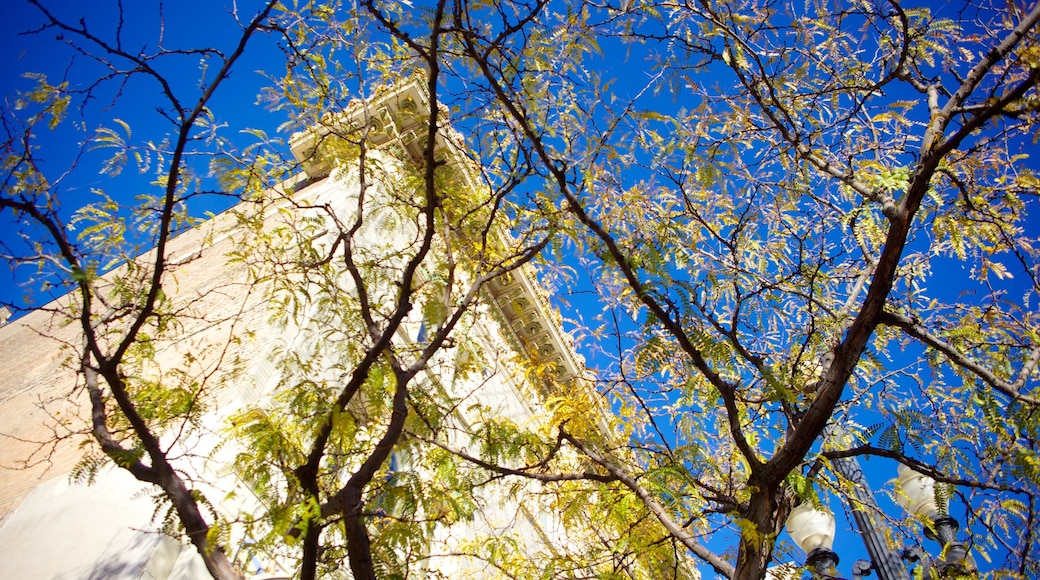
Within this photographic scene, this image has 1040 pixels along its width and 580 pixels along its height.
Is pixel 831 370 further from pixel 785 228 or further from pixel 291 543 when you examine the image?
pixel 291 543

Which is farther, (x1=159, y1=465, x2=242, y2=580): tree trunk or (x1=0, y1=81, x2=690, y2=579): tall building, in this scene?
(x1=0, y1=81, x2=690, y2=579): tall building

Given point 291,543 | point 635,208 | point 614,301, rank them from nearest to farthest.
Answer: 1. point 291,543
2. point 614,301
3. point 635,208

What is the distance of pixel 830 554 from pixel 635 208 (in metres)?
3.03

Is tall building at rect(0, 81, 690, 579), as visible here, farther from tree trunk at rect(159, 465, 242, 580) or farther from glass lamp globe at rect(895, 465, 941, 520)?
glass lamp globe at rect(895, 465, 941, 520)

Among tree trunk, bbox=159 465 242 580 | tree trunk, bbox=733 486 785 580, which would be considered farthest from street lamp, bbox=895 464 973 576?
tree trunk, bbox=159 465 242 580

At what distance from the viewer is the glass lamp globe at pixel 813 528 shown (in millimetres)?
4723

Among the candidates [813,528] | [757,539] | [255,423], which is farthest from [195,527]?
[813,528]

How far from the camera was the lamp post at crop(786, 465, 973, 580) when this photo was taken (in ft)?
15.3

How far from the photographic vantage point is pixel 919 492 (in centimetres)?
486

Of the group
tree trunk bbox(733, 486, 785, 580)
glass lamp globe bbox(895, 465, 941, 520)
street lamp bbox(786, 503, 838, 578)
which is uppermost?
glass lamp globe bbox(895, 465, 941, 520)

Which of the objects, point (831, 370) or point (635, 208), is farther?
point (635, 208)

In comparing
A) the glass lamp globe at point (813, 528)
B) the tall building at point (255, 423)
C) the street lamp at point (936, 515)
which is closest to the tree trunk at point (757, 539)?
the glass lamp globe at point (813, 528)

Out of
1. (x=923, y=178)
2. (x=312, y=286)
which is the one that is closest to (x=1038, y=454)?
(x=923, y=178)

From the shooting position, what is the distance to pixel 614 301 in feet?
18.2
